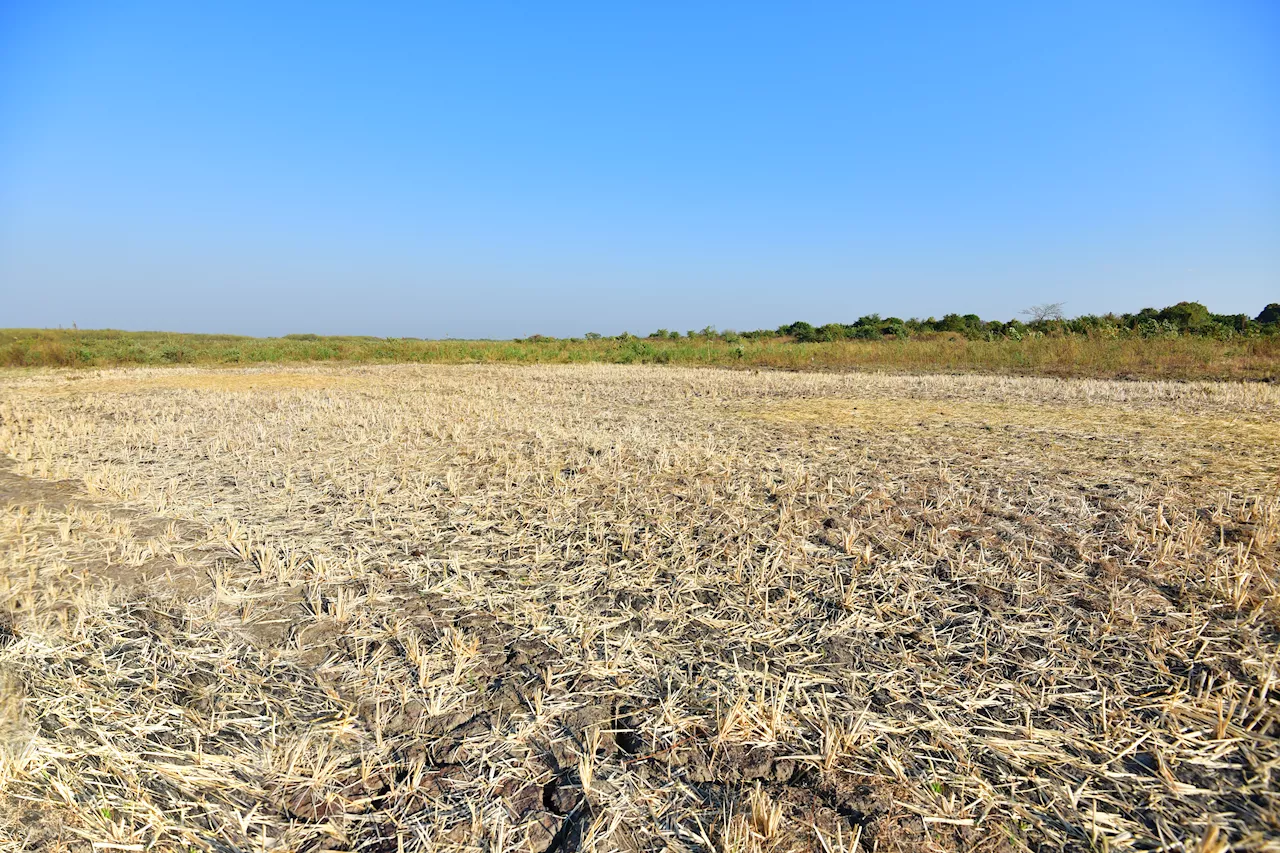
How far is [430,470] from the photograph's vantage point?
541 cm

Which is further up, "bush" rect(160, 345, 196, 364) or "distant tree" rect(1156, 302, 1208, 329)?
"distant tree" rect(1156, 302, 1208, 329)

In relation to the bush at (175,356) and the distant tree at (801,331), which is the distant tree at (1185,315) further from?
the bush at (175,356)

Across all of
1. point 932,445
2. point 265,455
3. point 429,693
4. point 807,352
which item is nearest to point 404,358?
point 807,352

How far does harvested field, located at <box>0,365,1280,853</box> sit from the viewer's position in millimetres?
1661

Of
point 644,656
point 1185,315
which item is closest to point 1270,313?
A: point 1185,315

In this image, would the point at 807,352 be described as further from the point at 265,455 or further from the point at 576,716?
the point at 576,716

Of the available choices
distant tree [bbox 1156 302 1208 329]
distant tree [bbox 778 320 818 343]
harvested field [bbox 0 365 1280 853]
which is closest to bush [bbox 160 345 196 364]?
harvested field [bbox 0 365 1280 853]

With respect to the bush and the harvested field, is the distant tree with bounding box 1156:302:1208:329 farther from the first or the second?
the bush

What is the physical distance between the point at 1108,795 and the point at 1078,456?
A: 5.14 meters

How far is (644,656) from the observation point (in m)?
2.46

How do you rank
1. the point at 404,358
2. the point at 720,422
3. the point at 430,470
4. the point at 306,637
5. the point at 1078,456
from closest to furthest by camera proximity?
the point at 306,637
the point at 430,470
the point at 1078,456
the point at 720,422
the point at 404,358

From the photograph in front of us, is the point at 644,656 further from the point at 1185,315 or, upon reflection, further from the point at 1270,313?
the point at 1270,313

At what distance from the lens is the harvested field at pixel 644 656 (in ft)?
5.45

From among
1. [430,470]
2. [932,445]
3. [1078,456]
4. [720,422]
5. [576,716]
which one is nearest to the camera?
[576,716]
